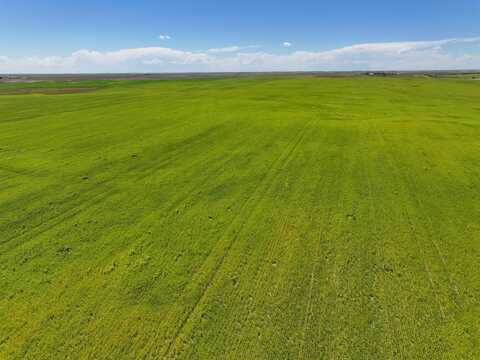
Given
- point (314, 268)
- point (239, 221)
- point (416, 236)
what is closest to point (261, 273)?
point (314, 268)

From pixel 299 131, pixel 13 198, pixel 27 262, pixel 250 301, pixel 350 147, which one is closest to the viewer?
pixel 250 301

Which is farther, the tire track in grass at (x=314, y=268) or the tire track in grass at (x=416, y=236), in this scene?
the tire track in grass at (x=416, y=236)

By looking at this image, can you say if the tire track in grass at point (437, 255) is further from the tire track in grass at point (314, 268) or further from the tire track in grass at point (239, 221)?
the tire track in grass at point (239, 221)

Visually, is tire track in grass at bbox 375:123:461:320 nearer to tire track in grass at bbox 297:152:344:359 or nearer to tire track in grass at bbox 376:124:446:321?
tire track in grass at bbox 376:124:446:321

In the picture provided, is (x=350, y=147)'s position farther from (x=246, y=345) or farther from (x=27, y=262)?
(x=27, y=262)

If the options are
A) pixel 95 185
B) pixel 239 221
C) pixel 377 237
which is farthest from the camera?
pixel 95 185

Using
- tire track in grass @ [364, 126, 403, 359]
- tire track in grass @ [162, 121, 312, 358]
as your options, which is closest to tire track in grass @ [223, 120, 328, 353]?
tire track in grass @ [162, 121, 312, 358]

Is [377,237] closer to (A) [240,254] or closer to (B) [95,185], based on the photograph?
(A) [240,254]

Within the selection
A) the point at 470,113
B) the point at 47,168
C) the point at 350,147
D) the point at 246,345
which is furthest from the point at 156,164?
the point at 470,113

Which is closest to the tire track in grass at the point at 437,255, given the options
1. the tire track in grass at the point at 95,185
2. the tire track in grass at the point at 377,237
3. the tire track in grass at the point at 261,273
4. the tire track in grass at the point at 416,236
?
the tire track in grass at the point at 416,236
